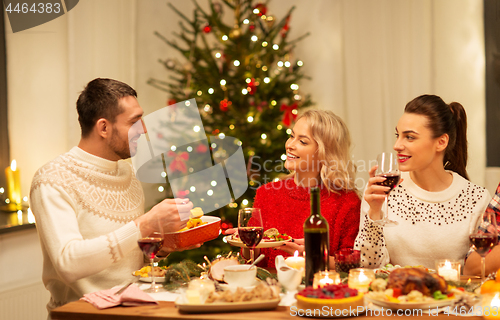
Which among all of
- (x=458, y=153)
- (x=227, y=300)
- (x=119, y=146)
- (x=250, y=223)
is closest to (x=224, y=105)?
(x=119, y=146)

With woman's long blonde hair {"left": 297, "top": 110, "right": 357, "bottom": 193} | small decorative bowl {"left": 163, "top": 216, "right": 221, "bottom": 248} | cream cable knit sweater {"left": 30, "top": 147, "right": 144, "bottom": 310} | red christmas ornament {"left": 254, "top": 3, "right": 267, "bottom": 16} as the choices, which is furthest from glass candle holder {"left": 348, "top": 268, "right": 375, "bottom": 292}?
red christmas ornament {"left": 254, "top": 3, "right": 267, "bottom": 16}

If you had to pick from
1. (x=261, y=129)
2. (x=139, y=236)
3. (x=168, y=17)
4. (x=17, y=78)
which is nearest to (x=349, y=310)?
(x=139, y=236)

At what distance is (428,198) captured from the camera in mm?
2186

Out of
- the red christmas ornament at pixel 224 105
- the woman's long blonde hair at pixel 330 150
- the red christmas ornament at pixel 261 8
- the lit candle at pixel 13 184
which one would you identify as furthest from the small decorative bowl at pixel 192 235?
the red christmas ornament at pixel 261 8

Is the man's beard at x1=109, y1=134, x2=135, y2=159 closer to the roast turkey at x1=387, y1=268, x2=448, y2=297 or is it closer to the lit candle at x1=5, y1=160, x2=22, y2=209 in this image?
the roast turkey at x1=387, y1=268, x2=448, y2=297

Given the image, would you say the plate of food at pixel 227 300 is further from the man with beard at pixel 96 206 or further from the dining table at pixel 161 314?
the man with beard at pixel 96 206

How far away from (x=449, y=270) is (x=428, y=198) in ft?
2.39

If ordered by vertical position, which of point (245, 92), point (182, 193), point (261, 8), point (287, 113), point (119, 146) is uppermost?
point (261, 8)

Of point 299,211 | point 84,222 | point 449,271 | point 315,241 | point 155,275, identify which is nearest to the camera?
point 315,241

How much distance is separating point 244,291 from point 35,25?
3.04m

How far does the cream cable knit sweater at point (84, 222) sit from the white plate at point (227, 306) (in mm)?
553

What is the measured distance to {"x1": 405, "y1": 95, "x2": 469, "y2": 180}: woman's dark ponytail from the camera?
2.19m

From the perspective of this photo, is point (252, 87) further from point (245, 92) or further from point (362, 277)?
point (362, 277)

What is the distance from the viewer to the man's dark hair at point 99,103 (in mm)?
2076
